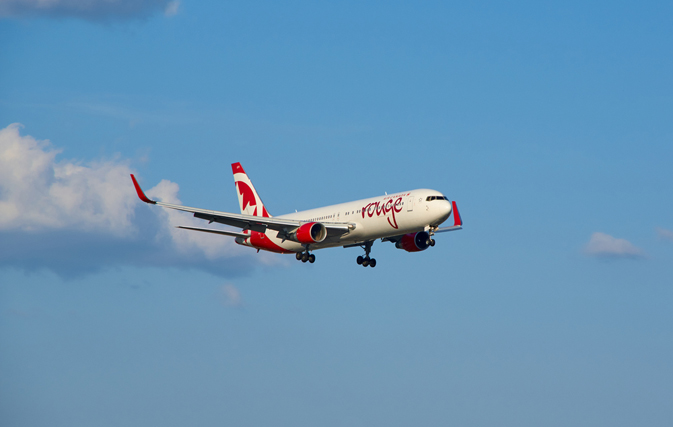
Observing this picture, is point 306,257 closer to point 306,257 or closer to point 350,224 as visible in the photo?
point 306,257

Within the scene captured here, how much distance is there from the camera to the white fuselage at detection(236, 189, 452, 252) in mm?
60438

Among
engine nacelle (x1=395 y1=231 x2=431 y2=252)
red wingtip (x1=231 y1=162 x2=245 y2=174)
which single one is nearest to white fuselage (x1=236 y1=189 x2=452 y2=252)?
engine nacelle (x1=395 y1=231 x2=431 y2=252)

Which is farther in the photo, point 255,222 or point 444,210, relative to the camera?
point 255,222

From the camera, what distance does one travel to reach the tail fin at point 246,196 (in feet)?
254

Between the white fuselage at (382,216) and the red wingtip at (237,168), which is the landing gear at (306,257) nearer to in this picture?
the white fuselage at (382,216)

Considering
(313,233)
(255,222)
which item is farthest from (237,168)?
(313,233)

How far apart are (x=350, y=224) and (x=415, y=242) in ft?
24.2

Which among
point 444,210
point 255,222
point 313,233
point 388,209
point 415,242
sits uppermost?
point 415,242

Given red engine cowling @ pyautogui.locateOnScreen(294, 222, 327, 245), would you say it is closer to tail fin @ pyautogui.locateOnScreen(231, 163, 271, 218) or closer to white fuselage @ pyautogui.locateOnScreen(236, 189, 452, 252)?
white fuselage @ pyautogui.locateOnScreen(236, 189, 452, 252)

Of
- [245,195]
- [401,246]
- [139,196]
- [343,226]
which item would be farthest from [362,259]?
[139,196]

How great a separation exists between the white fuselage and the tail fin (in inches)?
335

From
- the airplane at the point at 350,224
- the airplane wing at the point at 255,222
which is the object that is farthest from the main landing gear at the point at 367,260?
the airplane wing at the point at 255,222

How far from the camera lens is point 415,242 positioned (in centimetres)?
6900

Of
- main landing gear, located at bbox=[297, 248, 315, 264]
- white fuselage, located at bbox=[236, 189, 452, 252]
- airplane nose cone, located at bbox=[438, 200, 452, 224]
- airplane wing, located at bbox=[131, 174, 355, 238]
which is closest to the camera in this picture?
airplane nose cone, located at bbox=[438, 200, 452, 224]
